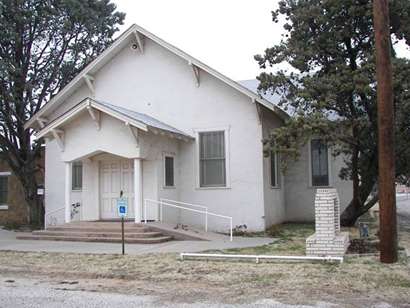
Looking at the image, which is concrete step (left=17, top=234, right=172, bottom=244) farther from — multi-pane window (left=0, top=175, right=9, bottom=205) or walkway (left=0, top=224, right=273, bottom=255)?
multi-pane window (left=0, top=175, right=9, bottom=205)

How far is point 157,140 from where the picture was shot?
18234 mm

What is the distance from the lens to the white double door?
18922 mm

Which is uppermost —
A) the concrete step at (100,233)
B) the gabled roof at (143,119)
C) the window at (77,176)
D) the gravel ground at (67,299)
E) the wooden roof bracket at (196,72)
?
the wooden roof bracket at (196,72)

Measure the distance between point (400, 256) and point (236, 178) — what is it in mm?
7763

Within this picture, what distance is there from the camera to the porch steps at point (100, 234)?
15820 millimetres

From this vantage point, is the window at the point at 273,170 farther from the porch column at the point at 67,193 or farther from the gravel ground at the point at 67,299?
the gravel ground at the point at 67,299

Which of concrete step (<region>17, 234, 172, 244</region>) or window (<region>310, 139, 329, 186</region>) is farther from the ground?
window (<region>310, 139, 329, 186</region>)

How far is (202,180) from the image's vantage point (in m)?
19.4

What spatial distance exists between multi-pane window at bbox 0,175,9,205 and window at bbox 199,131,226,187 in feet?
36.7

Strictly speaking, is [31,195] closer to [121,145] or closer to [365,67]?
[121,145]

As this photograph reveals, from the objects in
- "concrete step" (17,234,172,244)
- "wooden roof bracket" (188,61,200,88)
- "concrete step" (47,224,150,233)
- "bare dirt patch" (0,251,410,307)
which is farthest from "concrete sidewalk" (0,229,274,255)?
"wooden roof bracket" (188,61,200,88)

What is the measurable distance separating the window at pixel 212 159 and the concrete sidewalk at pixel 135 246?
2.84 metres

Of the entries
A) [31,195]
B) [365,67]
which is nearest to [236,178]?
[365,67]

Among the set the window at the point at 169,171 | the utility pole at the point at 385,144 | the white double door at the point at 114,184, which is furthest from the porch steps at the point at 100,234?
the utility pole at the point at 385,144
